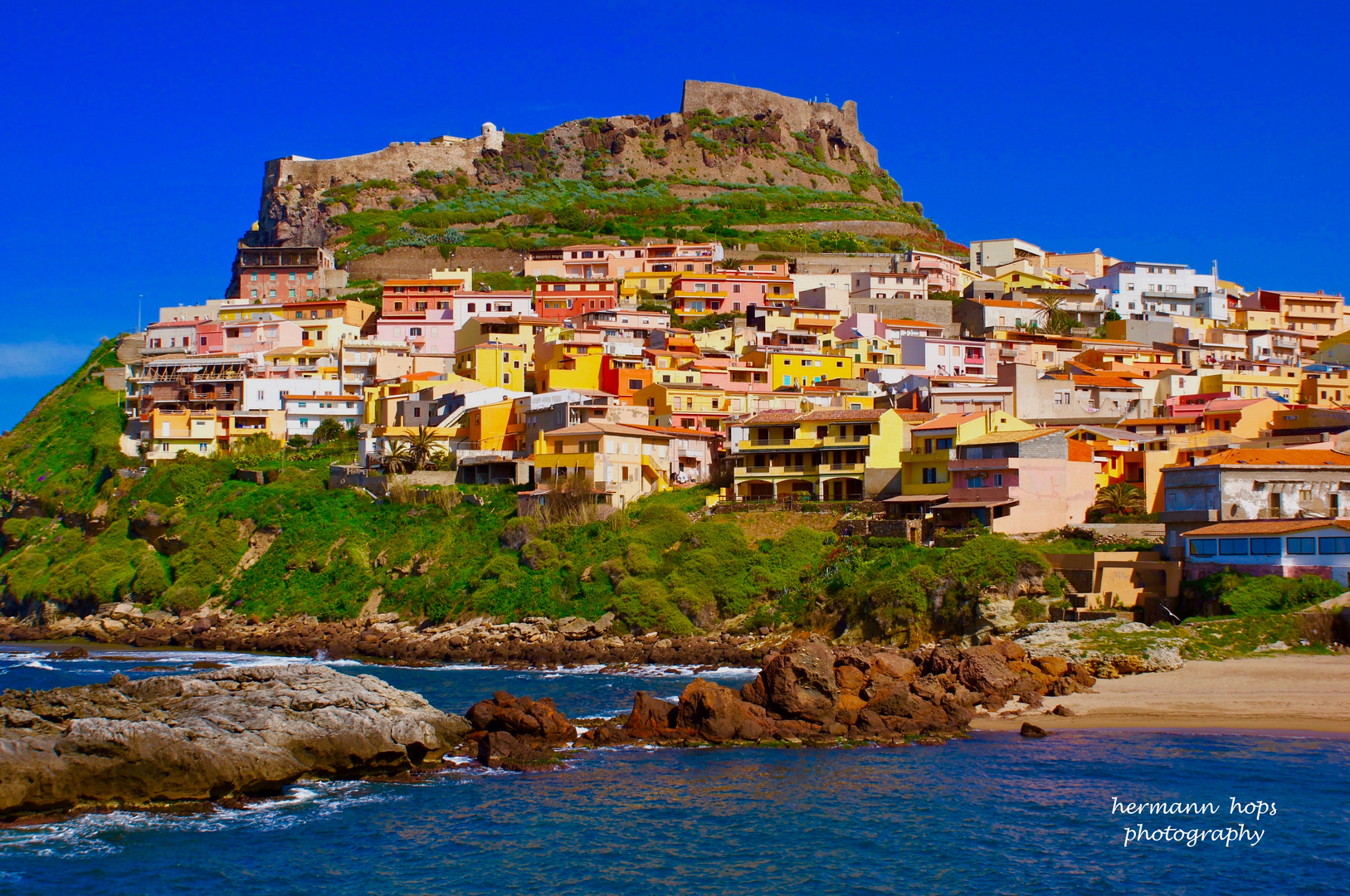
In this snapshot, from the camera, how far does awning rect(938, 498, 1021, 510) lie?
45531mm

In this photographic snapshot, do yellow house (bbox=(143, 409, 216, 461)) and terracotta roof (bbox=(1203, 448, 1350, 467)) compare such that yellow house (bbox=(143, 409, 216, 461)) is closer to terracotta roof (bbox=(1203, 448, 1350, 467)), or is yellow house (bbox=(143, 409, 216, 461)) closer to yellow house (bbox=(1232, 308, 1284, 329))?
terracotta roof (bbox=(1203, 448, 1350, 467))

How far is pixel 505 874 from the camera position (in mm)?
21219

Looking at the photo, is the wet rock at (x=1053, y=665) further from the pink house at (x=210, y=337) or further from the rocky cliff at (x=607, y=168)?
the rocky cliff at (x=607, y=168)

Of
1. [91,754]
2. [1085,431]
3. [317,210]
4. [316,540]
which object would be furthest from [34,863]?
[317,210]

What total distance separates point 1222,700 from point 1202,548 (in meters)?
9.10

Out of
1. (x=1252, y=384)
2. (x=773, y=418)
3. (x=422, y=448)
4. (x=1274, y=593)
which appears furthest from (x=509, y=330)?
(x=1274, y=593)

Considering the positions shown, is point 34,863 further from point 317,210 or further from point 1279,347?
point 317,210

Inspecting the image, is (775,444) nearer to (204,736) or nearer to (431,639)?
(431,639)

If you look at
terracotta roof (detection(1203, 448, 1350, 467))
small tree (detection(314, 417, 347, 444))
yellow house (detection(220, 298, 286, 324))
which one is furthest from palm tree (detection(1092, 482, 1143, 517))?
yellow house (detection(220, 298, 286, 324))

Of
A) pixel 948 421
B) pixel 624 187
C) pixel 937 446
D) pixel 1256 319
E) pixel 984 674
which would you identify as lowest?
pixel 984 674

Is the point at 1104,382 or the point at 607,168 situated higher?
the point at 607,168

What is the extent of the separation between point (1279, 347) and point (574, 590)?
58.8 m

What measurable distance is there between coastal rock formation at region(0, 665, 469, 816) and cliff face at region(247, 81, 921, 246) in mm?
93815

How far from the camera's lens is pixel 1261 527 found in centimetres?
3844
